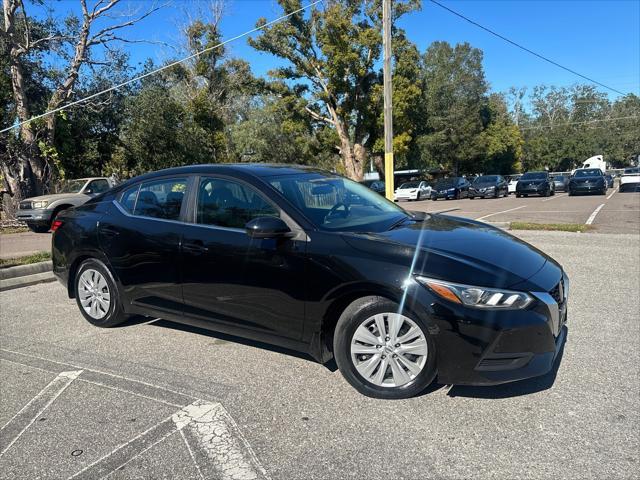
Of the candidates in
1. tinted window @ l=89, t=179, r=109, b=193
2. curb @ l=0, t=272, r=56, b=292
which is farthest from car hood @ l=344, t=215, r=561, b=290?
tinted window @ l=89, t=179, r=109, b=193

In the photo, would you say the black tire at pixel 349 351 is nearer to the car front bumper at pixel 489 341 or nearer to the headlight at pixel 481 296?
the car front bumper at pixel 489 341

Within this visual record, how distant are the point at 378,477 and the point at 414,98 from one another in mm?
Answer: 33412

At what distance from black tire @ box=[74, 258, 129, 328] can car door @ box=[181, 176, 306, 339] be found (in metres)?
1.02

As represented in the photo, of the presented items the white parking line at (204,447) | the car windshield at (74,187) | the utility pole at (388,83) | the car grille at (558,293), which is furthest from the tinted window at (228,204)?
the car windshield at (74,187)

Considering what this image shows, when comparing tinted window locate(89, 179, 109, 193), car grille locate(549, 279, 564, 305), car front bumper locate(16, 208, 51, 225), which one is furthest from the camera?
tinted window locate(89, 179, 109, 193)

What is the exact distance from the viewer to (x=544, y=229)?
1121 cm

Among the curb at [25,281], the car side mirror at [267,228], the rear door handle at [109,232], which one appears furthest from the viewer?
the curb at [25,281]

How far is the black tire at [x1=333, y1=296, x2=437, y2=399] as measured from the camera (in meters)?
3.16

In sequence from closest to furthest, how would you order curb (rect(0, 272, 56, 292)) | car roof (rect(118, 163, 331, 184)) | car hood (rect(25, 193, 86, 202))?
car roof (rect(118, 163, 331, 184)) < curb (rect(0, 272, 56, 292)) < car hood (rect(25, 193, 86, 202))

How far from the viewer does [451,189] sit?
3503cm

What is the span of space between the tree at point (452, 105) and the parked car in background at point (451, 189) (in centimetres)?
1077

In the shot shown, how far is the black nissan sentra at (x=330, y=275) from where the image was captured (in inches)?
121

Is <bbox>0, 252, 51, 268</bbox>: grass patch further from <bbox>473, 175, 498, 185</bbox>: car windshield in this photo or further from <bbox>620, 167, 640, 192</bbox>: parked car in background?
<bbox>620, 167, 640, 192</bbox>: parked car in background

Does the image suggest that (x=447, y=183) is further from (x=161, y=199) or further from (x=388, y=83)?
(x=161, y=199)
